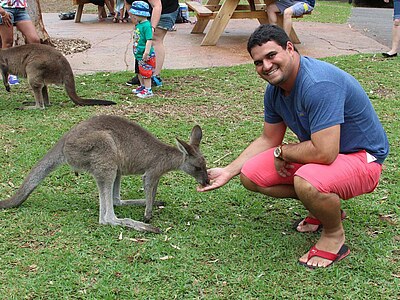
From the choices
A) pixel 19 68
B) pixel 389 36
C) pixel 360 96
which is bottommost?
pixel 389 36

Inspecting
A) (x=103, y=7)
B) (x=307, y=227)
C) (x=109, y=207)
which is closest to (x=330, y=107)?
(x=307, y=227)

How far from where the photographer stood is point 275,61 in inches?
102

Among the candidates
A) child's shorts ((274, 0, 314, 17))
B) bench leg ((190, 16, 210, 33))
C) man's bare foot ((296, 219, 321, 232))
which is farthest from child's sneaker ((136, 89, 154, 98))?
bench leg ((190, 16, 210, 33))

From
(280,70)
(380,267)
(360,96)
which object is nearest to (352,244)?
(380,267)

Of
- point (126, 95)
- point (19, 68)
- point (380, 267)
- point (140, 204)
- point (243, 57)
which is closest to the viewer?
point (380, 267)

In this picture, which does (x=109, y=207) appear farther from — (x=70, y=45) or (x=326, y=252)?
(x=70, y=45)

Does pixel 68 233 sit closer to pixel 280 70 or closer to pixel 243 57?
pixel 280 70

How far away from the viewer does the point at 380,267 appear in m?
2.70

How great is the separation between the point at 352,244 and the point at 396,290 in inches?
17.2

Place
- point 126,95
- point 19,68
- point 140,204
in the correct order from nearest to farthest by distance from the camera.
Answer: point 140,204 → point 19,68 → point 126,95

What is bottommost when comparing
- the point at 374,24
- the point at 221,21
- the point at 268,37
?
the point at 374,24

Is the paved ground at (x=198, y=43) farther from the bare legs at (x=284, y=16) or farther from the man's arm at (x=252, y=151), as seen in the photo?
the man's arm at (x=252, y=151)

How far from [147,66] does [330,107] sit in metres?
3.19

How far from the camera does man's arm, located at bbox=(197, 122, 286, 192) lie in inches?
121
